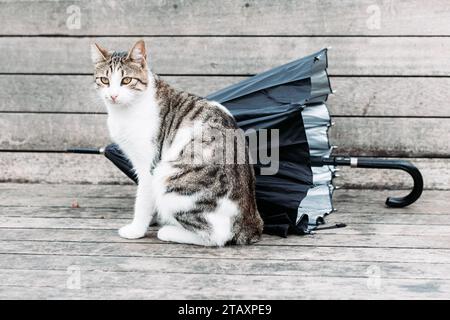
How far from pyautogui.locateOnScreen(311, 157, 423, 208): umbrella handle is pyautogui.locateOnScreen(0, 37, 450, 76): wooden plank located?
620 millimetres

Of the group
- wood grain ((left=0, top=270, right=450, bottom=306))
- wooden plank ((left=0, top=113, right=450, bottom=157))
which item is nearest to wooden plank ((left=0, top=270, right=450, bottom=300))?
wood grain ((left=0, top=270, right=450, bottom=306))

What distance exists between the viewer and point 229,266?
2217mm

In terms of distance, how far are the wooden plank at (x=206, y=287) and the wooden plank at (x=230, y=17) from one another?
1.64m

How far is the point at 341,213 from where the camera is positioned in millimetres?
2963

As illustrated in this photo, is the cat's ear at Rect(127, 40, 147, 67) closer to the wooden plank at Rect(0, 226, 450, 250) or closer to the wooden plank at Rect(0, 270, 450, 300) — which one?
the wooden plank at Rect(0, 226, 450, 250)

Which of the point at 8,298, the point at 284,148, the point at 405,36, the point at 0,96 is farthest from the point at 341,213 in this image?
the point at 0,96

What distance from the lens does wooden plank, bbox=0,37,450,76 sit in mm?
3303

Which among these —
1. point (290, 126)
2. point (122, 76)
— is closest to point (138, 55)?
point (122, 76)

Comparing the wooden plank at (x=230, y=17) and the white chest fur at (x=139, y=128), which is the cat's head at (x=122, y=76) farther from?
the wooden plank at (x=230, y=17)

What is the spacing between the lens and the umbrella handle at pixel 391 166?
9.29ft

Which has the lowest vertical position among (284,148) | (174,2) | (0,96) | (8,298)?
(8,298)

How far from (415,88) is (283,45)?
74 cm

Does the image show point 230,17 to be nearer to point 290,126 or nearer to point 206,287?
point 290,126

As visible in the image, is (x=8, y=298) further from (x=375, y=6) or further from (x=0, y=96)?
(x=375, y=6)
